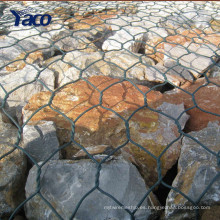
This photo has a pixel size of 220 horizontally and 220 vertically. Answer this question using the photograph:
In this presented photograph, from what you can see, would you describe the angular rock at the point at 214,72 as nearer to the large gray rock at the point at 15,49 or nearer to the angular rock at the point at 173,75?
the angular rock at the point at 173,75

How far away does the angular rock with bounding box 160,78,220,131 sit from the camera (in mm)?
908

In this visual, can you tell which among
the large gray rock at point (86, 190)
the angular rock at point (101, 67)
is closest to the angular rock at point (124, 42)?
the angular rock at point (101, 67)

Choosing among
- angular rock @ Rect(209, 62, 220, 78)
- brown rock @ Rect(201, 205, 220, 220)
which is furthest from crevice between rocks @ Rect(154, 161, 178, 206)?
angular rock @ Rect(209, 62, 220, 78)

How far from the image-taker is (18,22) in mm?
1706

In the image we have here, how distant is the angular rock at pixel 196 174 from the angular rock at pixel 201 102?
11cm

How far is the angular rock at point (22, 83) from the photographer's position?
1.09m

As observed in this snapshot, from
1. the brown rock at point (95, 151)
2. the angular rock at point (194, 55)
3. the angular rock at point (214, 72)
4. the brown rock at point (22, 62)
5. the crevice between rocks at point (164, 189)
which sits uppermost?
the brown rock at point (95, 151)

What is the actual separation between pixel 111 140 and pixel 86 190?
9.6 inches

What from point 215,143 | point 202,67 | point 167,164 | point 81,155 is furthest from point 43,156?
point 202,67

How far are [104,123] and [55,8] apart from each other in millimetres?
1453

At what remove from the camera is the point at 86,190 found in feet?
2.10

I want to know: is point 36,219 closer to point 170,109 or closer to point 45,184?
point 45,184

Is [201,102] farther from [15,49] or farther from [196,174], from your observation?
[15,49]

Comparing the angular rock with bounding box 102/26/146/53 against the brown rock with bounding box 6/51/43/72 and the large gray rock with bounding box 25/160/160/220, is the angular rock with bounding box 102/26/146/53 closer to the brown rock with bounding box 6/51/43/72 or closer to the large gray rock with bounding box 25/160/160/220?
the brown rock with bounding box 6/51/43/72
